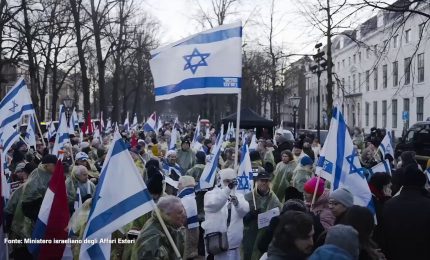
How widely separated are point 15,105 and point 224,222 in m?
5.46

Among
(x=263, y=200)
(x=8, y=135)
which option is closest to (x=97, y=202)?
(x=263, y=200)

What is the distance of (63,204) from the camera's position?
18.2 feet

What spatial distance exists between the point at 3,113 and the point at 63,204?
477 centimetres

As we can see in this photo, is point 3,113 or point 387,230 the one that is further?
point 3,113

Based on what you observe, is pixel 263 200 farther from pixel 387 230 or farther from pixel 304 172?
pixel 304 172

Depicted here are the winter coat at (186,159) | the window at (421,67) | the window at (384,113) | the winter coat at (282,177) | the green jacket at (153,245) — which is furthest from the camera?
the window at (384,113)

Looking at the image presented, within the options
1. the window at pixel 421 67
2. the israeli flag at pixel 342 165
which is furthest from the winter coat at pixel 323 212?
the window at pixel 421 67

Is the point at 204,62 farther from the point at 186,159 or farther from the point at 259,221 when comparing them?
the point at 186,159

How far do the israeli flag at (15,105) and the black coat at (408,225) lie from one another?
6.98 meters

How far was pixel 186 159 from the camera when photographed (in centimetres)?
1281

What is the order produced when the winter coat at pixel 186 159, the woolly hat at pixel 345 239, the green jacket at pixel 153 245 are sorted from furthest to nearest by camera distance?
1. the winter coat at pixel 186 159
2. the green jacket at pixel 153 245
3. the woolly hat at pixel 345 239

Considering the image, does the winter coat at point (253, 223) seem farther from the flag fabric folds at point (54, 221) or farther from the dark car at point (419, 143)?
the dark car at point (419, 143)

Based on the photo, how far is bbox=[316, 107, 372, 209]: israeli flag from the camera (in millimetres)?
5949

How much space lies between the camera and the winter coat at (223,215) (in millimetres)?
6050
